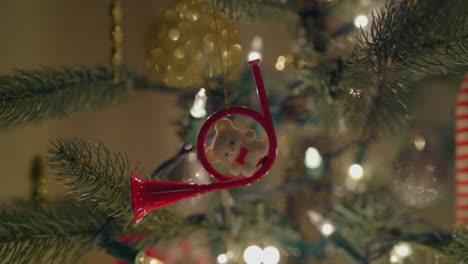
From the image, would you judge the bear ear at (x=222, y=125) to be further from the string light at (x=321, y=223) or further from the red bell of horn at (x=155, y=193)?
the string light at (x=321, y=223)

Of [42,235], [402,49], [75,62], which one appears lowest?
[42,235]

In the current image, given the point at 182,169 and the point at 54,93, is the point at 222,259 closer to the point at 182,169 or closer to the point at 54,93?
the point at 182,169

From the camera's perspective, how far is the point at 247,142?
15.4 inches

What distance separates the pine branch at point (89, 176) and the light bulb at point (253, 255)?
0.20 metres

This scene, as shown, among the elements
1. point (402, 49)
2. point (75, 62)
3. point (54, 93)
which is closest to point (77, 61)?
point (75, 62)

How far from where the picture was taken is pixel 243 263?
0.53m

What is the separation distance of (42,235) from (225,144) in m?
0.22

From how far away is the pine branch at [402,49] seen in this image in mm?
344

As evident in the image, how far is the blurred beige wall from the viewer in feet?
2.62

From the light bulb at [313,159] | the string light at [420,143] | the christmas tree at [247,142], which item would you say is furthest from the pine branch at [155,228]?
the string light at [420,143]

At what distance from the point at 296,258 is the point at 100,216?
1.30 feet

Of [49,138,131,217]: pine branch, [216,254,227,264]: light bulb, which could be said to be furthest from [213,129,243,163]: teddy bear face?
[216,254,227,264]: light bulb

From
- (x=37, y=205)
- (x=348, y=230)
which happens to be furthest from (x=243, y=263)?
(x=37, y=205)

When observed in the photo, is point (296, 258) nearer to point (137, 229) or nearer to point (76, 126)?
point (137, 229)
